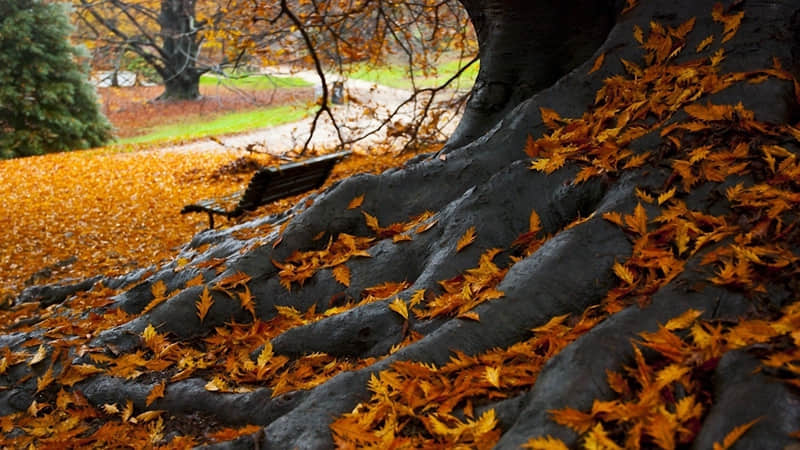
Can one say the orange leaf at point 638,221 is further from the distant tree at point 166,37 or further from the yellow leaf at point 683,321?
the distant tree at point 166,37

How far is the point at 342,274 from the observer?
346 cm

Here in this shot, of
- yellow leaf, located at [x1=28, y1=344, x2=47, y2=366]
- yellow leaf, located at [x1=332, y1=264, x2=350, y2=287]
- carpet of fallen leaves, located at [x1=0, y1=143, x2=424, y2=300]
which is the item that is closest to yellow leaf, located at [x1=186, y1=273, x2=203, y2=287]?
yellow leaf, located at [x1=28, y1=344, x2=47, y2=366]

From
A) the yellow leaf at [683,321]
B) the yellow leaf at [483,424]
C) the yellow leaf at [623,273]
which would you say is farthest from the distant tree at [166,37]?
the yellow leaf at [683,321]

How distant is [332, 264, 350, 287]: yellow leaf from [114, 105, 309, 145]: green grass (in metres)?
16.5

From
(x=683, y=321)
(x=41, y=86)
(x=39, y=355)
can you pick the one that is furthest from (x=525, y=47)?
(x=41, y=86)

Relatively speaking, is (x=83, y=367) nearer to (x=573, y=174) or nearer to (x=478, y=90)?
(x=573, y=174)

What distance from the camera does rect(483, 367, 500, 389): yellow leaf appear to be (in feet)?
7.50

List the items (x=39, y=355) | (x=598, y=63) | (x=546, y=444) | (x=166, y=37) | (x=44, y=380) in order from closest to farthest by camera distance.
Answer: (x=546, y=444) < (x=44, y=380) < (x=39, y=355) < (x=598, y=63) < (x=166, y=37)

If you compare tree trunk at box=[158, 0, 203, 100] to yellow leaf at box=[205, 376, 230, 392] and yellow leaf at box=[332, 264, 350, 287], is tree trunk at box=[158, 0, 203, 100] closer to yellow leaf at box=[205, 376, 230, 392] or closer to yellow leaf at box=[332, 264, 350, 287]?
yellow leaf at box=[332, 264, 350, 287]

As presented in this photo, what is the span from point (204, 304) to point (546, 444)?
Result: 2.26m

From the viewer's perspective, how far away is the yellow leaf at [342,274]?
3433mm

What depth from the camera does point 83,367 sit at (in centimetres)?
339

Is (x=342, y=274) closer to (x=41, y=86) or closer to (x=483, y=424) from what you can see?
(x=483, y=424)

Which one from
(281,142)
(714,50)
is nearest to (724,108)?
(714,50)
